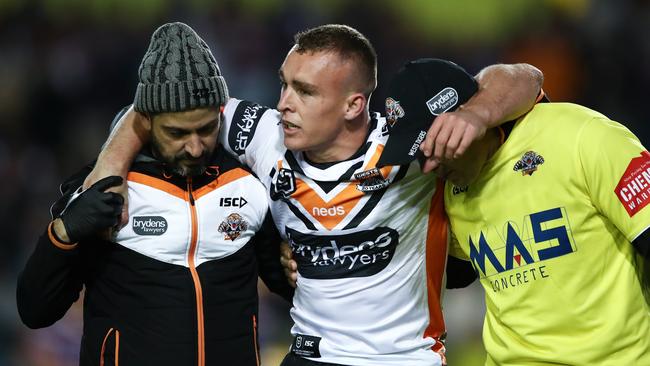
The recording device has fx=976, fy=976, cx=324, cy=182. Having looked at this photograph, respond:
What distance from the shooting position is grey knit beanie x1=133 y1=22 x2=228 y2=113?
3.35 metres

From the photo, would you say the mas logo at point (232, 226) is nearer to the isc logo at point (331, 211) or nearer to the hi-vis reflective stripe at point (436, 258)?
the isc logo at point (331, 211)

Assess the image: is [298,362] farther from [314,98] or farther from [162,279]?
[314,98]

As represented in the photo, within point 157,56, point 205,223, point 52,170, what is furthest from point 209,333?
point 52,170

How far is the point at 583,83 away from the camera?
811 centimetres

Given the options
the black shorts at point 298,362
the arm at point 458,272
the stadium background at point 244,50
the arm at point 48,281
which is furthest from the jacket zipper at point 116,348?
the stadium background at point 244,50

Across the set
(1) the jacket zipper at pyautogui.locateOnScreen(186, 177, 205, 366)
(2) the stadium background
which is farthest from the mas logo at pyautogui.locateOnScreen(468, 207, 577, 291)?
(2) the stadium background

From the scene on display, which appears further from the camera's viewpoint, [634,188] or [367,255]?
[367,255]

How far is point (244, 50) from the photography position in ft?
27.4

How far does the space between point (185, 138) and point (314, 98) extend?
47 centimetres

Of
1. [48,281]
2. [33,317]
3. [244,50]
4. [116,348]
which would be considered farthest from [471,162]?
[244,50]

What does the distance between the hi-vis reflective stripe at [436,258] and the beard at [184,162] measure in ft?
2.71

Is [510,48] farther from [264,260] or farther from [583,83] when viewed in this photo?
[264,260]

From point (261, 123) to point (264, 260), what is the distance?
0.52 m

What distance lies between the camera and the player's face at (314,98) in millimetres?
3418
